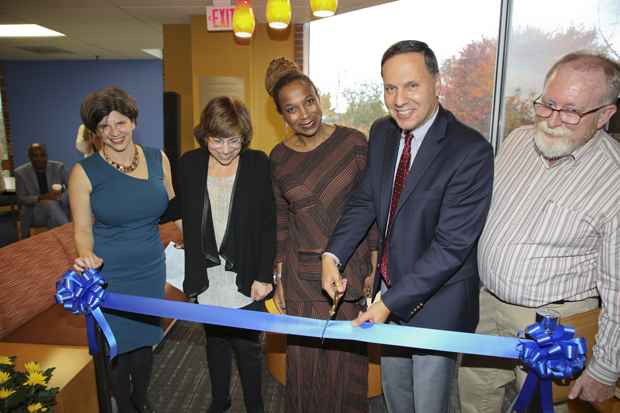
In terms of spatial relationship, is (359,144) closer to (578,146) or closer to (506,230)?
(506,230)

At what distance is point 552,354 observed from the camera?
1239 mm

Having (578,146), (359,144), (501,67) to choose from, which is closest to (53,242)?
(359,144)

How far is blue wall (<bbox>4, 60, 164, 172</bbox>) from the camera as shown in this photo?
11344 millimetres

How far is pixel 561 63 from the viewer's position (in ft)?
5.05

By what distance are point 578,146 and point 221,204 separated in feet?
5.50

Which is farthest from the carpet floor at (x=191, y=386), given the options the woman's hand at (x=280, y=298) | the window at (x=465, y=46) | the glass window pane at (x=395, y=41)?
the glass window pane at (x=395, y=41)

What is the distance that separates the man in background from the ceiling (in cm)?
493

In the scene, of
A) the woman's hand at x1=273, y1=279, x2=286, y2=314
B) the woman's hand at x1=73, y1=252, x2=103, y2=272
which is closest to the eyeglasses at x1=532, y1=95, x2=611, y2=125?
the woman's hand at x1=273, y1=279, x2=286, y2=314

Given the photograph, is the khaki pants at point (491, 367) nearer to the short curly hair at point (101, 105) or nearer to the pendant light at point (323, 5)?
the short curly hair at point (101, 105)

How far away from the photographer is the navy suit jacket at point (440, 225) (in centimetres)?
146

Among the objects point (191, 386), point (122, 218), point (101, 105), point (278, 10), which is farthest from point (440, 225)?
point (278, 10)

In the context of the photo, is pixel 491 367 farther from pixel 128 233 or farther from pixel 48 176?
pixel 48 176

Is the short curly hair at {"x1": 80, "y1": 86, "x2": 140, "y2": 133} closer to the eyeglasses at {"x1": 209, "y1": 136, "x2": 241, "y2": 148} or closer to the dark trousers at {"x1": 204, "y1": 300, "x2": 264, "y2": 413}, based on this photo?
the eyeglasses at {"x1": 209, "y1": 136, "x2": 241, "y2": 148}

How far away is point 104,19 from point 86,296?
7.08 m
